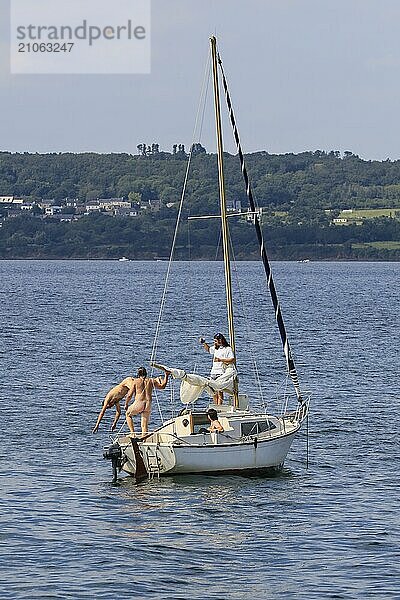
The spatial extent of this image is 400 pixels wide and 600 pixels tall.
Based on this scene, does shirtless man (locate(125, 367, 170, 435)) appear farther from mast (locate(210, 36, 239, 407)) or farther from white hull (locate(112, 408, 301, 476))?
mast (locate(210, 36, 239, 407))

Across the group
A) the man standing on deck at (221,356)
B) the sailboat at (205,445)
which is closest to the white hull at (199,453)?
the sailboat at (205,445)

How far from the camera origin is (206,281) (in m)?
189

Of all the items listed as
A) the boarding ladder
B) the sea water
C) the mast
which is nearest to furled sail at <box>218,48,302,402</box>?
the mast

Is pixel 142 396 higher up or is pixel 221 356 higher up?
pixel 221 356

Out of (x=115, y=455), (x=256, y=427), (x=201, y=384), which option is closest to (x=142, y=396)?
(x=201, y=384)

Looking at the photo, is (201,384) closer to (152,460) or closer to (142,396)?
(142,396)

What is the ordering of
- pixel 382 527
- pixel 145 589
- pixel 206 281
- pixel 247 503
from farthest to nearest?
pixel 206 281, pixel 247 503, pixel 382 527, pixel 145 589

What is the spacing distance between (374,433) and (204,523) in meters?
13.6

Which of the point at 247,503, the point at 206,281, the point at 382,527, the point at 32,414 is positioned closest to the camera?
the point at 382,527

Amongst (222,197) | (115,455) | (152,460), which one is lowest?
(152,460)

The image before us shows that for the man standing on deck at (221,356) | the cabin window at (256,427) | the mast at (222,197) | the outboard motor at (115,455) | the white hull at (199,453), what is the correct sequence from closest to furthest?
the white hull at (199,453), the outboard motor at (115,455), the cabin window at (256,427), the mast at (222,197), the man standing on deck at (221,356)

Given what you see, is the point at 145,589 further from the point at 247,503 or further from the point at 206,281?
the point at 206,281

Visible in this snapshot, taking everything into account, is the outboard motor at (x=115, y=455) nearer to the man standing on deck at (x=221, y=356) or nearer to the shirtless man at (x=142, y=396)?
the shirtless man at (x=142, y=396)

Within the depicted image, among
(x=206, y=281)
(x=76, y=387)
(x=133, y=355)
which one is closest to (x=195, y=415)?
(x=76, y=387)
